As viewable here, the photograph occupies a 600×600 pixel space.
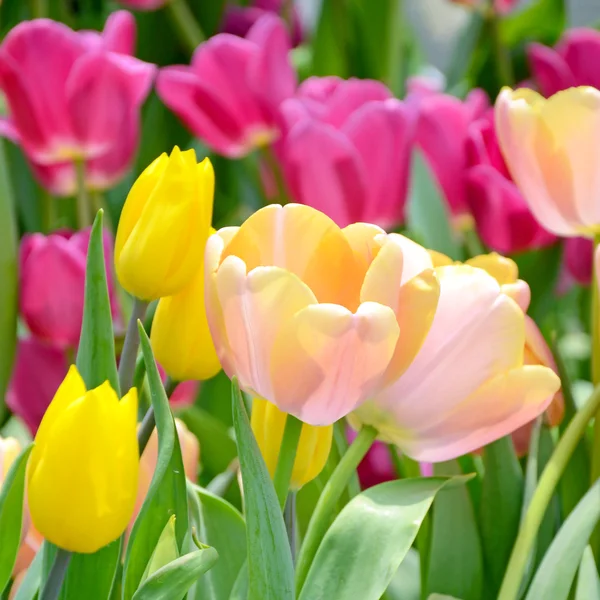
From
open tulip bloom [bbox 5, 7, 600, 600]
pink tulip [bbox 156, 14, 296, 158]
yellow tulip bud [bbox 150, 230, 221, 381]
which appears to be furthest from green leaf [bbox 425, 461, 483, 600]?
pink tulip [bbox 156, 14, 296, 158]

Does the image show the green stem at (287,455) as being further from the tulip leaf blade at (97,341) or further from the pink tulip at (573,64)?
the pink tulip at (573,64)

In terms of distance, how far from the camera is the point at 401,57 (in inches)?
36.8

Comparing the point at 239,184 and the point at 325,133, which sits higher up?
the point at 325,133

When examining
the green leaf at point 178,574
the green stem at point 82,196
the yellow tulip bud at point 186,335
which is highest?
the yellow tulip bud at point 186,335

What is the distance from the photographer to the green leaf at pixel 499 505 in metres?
0.33

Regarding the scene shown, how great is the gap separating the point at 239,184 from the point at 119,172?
0.76 feet

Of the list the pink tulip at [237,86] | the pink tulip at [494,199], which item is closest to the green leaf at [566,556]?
the pink tulip at [494,199]

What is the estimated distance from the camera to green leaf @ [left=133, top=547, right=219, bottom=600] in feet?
0.72

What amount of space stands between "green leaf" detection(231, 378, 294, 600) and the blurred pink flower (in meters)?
0.67

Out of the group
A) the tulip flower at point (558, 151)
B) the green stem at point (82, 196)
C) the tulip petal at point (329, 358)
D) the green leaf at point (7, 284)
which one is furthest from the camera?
the green stem at point (82, 196)

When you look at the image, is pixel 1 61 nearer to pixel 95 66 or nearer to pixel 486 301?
pixel 95 66

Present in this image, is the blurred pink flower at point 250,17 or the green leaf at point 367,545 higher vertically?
the blurred pink flower at point 250,17

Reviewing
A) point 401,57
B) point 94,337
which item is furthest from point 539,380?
point 401,57

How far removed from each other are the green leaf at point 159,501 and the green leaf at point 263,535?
2cm
